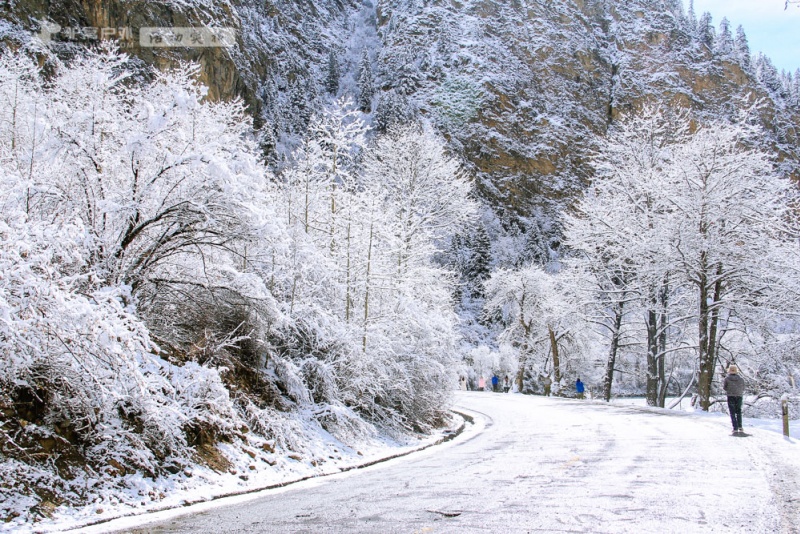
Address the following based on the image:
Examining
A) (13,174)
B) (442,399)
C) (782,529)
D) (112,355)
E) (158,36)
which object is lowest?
(442,399)

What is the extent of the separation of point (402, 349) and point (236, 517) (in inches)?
328

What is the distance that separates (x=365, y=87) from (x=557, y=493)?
3965 inches

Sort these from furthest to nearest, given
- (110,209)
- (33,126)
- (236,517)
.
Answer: (33,126) → (110,209) → (236,517)

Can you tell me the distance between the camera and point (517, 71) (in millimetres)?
108312

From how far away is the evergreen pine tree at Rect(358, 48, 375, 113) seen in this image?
3861 inches

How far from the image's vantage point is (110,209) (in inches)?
285

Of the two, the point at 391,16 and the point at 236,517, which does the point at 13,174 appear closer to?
the point at 236,517

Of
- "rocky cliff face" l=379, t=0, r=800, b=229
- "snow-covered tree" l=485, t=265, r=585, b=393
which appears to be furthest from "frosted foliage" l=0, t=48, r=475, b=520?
"rocky cliff face" l=379, t=0, r=800, b=229

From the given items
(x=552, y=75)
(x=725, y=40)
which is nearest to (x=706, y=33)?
(x=725, y=40)

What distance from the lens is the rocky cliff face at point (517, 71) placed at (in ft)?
307

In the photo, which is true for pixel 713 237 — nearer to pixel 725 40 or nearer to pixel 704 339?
pixel 704 339

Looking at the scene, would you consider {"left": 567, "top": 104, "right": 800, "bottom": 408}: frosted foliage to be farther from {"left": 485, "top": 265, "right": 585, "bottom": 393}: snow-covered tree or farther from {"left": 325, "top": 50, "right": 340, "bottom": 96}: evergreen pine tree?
{"left": 325, "top": 50, "right": 340, "bottom": 96}: evergreen pine tree

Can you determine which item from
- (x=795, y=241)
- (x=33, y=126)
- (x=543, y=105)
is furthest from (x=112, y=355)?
(x=543, y=105)

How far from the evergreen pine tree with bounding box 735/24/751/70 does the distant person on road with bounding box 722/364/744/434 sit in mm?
143967
